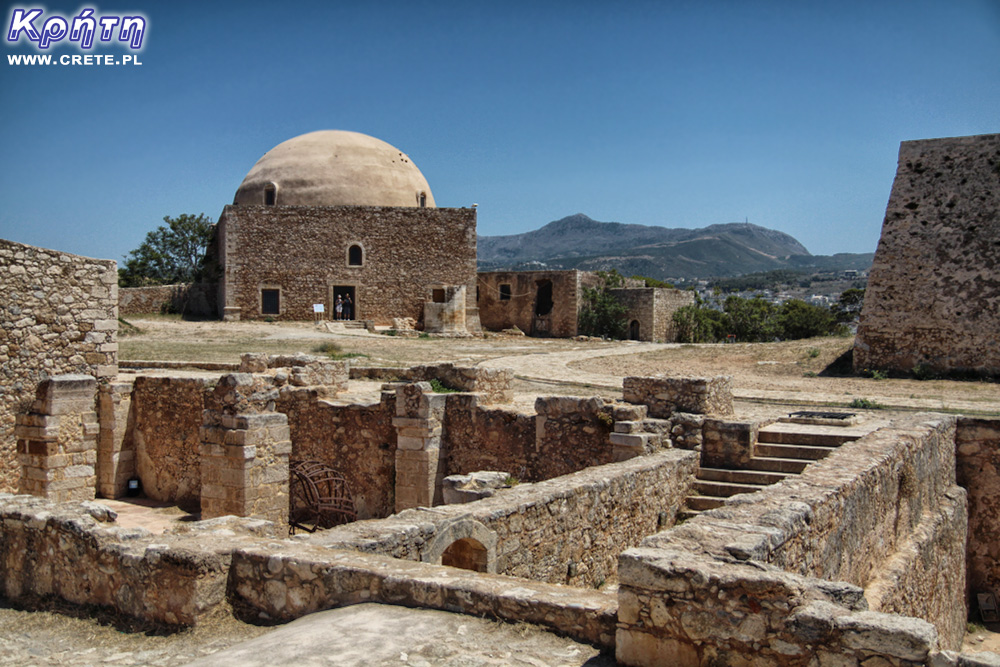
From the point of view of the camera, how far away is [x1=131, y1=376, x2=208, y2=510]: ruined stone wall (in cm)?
1197

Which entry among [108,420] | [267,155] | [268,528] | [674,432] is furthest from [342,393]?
[267,155]

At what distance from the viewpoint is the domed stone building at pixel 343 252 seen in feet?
101

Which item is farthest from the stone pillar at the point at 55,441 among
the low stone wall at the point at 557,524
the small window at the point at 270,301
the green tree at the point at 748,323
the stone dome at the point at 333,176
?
the green tree at the point at 748,323

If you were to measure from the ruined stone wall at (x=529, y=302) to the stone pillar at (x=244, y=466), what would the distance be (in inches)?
922

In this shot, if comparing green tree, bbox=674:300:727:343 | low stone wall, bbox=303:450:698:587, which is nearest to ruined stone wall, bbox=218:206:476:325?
green tree, bbox=674:300:727:343

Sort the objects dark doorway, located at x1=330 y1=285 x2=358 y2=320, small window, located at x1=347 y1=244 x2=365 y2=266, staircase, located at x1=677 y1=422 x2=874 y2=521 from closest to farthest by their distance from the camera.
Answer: staircase, located at x1=677 y1=422 x2=874 y2=521
small window, located at x1=347 y1=244 x2=365 y2=266
dark doorway, located at x1=330 y1=285 x2=358 y2=320

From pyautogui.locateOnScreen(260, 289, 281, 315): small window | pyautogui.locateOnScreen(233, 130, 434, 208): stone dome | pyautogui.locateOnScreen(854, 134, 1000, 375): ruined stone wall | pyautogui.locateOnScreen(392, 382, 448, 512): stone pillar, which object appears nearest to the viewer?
pyautogui.locateOnScreen(392, 382, 448, 512): stone pillar

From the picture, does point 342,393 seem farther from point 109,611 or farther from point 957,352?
point 957,352

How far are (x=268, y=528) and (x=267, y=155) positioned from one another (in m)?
31.8

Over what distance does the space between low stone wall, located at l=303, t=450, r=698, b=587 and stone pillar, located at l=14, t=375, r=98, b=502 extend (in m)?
6.96

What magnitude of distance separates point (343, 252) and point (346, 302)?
1.95m

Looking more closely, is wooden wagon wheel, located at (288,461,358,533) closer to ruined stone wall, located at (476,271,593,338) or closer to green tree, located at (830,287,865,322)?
ruined stone wall, located at (476,271,593,338)

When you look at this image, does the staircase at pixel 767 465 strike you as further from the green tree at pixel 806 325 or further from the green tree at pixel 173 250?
the green tree at pixel 173 250

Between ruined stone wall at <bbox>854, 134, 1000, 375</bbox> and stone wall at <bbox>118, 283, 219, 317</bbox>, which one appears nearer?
ruined stone wall at <bbox>854, 134, 1000, 375</bbox>
